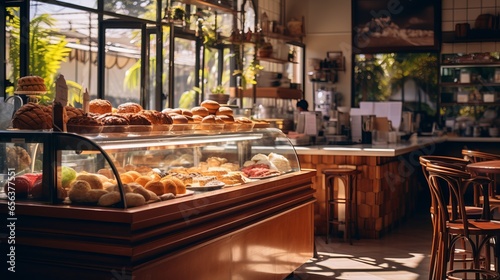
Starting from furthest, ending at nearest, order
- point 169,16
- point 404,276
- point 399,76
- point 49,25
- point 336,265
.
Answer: point 399,76 → point 169,16 → point 49,25 → point 336,265 → point 404,276

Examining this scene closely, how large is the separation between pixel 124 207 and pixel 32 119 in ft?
2.39

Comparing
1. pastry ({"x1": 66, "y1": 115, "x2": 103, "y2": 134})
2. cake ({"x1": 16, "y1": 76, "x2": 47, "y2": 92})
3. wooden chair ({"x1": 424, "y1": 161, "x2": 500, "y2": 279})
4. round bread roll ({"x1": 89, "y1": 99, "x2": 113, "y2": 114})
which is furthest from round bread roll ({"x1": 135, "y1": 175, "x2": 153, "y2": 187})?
wooden chair ({"x1": 424, "y1": 161, "x2": 500, "y2": 279})

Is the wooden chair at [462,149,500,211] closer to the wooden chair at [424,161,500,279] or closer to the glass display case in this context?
the wooden chair at [424,161,500,279]

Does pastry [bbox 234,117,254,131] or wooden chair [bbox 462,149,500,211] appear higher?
pastry [bbox 234,117,254,131]

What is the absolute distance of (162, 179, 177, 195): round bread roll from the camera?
12.1 feet

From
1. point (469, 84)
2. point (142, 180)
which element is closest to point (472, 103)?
point (469, 84)

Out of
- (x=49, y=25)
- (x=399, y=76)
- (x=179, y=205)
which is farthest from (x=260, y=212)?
(x=399, y=76)

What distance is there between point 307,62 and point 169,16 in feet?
18.8

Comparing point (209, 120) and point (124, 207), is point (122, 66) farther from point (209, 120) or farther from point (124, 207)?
point (124, 207)

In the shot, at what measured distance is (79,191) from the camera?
129 inches

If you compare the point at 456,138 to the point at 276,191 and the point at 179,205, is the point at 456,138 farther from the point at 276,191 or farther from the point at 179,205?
the point at 179,205

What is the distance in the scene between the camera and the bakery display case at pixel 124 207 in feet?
10.2

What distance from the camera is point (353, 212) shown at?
7.33 meters

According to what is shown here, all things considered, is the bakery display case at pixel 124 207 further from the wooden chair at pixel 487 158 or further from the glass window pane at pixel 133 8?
the glass window pane at pixel 133 8
